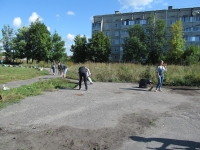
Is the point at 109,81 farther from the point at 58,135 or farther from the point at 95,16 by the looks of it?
the point at 95,16

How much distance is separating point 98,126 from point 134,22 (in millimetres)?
67391

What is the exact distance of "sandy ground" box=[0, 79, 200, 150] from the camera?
468 centimetres

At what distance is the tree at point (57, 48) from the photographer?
62.6 meters

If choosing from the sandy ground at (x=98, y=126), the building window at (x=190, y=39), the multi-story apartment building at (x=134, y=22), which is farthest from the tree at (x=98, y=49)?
the sandy ground at (x=98, y=126)

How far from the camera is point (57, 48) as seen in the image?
6319cm

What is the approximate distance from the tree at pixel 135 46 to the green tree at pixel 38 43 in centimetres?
2229

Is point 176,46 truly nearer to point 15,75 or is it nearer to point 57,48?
point 57,48

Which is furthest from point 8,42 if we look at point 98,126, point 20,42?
point 98,126

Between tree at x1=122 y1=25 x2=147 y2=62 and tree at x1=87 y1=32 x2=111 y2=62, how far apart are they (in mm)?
6442

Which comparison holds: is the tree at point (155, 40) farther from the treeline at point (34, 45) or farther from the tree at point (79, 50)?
the treeline at point (34, 45)

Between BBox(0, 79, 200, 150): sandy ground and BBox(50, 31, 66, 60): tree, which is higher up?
BBox(50, 31, 66, 60): tree

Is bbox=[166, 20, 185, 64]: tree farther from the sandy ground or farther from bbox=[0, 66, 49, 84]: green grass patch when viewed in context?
the sandy ground

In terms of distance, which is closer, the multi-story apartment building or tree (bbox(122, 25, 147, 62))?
tree (bbox(122, 25, 147, 62))

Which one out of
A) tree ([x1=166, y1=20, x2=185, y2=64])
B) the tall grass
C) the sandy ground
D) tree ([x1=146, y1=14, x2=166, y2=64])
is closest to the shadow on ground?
the sandy ground
